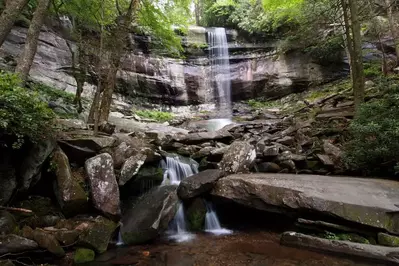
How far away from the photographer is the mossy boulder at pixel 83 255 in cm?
465

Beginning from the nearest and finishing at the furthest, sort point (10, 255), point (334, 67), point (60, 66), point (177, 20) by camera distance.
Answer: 1. point (10, 255)
2. point (177, 20)
3. point (60, 66)
4. point (334, 67)

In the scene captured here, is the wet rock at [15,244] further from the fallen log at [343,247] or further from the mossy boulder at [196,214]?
the fallen log at [343,247]

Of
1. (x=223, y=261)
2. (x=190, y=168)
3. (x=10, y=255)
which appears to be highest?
(x=190, y=168)

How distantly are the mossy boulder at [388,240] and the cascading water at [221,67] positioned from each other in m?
14.4

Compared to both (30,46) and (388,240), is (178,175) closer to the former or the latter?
(388,240)

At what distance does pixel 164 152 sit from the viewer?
8430mm

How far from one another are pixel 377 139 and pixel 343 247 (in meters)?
3.25

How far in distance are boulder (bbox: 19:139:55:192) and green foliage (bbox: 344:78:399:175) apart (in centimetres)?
741

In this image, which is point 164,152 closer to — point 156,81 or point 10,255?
point 10,255

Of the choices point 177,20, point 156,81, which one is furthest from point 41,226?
point 156,81

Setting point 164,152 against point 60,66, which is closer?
point 164,152

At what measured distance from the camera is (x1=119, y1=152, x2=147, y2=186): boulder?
6.36 m

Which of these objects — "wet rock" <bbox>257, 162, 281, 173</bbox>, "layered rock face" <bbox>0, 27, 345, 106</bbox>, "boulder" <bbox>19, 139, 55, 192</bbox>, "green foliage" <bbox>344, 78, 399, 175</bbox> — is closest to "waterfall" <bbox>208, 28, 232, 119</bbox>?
"layered rock face" <bbox>0, 27, 345, 106</bbox>

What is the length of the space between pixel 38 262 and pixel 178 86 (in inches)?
668
